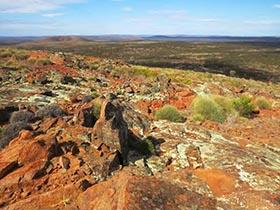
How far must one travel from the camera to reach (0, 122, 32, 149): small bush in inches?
487

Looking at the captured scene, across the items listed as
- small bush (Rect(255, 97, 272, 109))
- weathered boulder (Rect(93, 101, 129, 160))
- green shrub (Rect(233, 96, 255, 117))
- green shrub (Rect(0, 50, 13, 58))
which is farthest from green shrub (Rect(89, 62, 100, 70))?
weathered boulder (Rect(93, 101, 129, 160))

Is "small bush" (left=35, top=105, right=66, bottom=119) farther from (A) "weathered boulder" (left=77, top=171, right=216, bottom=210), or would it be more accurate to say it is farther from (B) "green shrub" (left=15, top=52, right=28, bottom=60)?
(B) "green shrub" (left=15, top=52, right=28, bottom=60)

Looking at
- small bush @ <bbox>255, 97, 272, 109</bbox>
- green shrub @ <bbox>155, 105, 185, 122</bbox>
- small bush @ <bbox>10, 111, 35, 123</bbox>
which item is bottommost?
small bush @ <bbox>255, 97, 272, 109</bbox>

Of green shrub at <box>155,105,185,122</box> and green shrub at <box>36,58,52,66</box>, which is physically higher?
green shrub at <box>155,105,185,122</box>

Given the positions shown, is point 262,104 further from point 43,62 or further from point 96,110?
point 43,62

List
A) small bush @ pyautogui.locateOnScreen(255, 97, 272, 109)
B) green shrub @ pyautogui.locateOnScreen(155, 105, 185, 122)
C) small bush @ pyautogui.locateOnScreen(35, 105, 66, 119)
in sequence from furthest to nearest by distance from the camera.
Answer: small bush @ pyautogui.locateOnScreen(255, 97, 272, 109) < green shrub @ pyautogui.locateOnScreen(155, 105, 185, 122) < small bush @ pyautogui.locateOnScreen(35, 105, 66, 119)

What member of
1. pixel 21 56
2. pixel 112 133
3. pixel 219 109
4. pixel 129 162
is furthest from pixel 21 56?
pixel 129 162

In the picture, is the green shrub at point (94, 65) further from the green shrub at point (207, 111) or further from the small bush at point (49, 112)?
the small bush at point (49, 112)

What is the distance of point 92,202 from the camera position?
375 inches

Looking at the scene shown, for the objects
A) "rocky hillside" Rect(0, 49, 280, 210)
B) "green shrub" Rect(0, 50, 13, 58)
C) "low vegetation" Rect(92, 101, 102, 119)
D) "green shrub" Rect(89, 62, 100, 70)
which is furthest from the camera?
"green shrub" Rect(0, 50, 13, 58)

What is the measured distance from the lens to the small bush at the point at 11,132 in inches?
487

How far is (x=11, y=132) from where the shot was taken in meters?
12.8

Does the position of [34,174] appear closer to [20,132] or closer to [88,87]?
[20,132]

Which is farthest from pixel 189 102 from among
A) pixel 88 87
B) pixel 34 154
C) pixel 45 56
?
pixel 45 56
